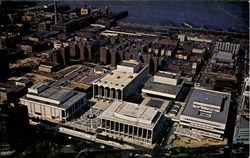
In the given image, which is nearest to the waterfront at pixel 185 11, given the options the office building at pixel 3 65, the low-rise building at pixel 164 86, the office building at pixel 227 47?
the office building at pixel 227 47

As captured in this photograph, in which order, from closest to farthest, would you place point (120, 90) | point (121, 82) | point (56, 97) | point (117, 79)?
point (56, 97) → point (120, 90) → point (121, 82) → point (117, 79)

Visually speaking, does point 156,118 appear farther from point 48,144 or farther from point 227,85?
point 227,85

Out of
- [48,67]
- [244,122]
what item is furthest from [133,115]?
[48,67]

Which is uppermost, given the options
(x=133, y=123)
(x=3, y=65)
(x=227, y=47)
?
(x=227, y=47)

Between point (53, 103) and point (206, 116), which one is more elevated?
point (53, 103)

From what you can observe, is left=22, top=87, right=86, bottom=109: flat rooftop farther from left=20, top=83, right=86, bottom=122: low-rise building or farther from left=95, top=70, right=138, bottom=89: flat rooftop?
left=95, top=70, right=138, bottom=89: flat rooftop

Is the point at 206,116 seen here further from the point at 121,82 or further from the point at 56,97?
the point at 56,97

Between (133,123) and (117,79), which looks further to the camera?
(117,79)
